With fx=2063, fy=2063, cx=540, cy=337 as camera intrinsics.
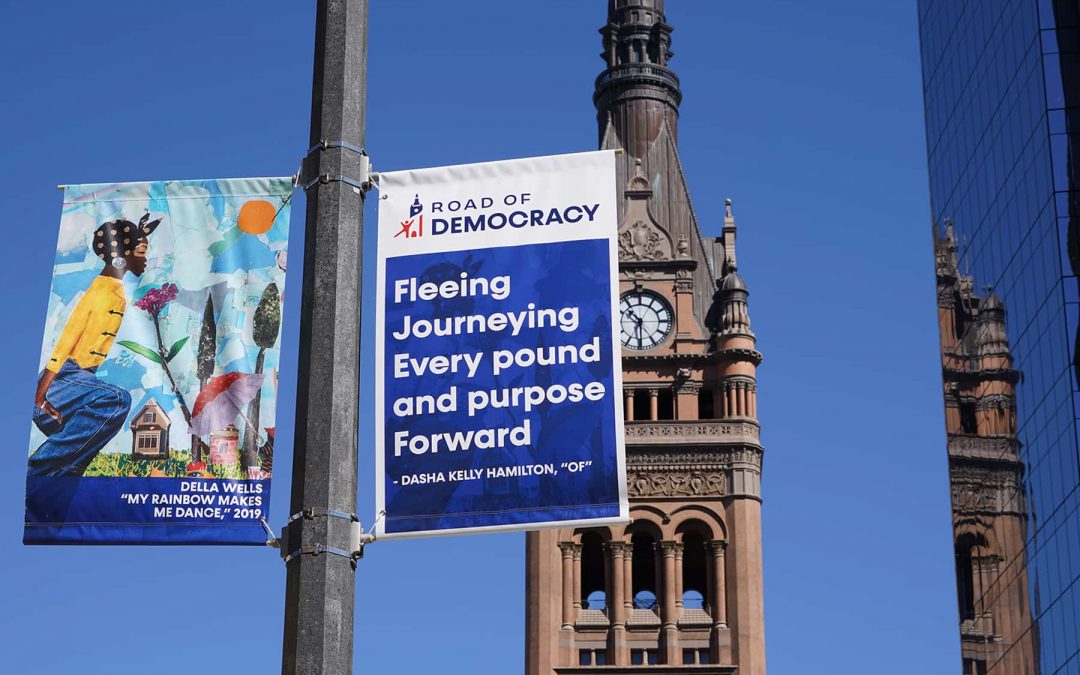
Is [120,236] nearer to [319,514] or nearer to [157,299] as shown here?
[157,299]

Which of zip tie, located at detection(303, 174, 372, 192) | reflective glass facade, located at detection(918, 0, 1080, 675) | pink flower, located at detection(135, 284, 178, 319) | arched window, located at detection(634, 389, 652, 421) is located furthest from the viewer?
arched window, located at detection(634, 389, 652, 421)

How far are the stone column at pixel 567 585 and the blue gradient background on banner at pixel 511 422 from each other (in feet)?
297

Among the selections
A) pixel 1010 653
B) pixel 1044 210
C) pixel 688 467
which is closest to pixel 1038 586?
pixel 1010 653

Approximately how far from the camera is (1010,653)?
3428 inches

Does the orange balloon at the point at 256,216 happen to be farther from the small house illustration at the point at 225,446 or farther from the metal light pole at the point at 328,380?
the small house illustration at the point at 225,446

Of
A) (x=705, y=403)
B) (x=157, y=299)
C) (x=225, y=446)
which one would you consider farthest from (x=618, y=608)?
(x=225, y=446)

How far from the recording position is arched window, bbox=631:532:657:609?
10712 centimetres

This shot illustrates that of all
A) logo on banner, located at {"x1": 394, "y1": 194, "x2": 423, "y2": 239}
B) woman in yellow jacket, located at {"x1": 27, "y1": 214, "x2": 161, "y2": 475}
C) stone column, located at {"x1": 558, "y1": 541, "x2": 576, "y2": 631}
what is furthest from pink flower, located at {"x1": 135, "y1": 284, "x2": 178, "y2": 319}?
stone column, located at {"x1": 558, "y1": 541, "x2": 576, "y2": 631}

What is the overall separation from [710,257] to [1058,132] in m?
37.1

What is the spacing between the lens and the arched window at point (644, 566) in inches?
4218

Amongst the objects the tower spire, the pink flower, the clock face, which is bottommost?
the pink flower

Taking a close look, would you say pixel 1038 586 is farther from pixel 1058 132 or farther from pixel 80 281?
pixel 80 281

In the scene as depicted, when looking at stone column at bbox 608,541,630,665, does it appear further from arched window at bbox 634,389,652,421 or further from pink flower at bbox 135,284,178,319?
pink flower at bbox 135,284,178,319

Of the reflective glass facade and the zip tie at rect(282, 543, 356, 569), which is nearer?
the zip tie at rect(282, 543, 356, 569)
